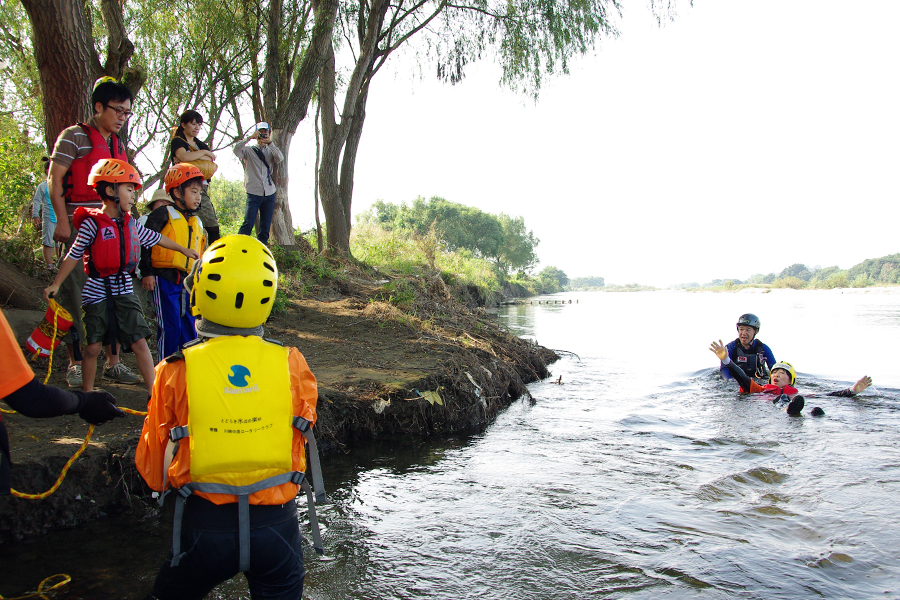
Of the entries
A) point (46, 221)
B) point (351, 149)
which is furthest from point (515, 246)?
point (46, 221)

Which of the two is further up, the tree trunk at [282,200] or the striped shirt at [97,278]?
the tree trunk at [282,200]

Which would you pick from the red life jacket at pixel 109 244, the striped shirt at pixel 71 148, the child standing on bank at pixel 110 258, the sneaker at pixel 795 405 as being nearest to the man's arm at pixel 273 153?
the striped shirt at pixel 71 148

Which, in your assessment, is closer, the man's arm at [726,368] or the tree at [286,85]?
the man's arm at [726,368]

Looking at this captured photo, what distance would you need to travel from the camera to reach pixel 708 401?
9367 millimetres

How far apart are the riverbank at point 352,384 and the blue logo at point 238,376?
2.71 meters

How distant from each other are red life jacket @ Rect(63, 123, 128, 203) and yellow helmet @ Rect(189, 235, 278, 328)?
3.61 metres

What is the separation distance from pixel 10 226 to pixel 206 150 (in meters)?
3.87

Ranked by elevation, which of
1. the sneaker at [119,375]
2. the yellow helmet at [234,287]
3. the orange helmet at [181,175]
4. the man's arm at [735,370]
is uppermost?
the orange helmet at [181,175]

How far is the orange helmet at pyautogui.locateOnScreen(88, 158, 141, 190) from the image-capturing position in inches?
172

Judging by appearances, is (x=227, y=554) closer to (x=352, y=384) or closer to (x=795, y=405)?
(x=352, y=384)

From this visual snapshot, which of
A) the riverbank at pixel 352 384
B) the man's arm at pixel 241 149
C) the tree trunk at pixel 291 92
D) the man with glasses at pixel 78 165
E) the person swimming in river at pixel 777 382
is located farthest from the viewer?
the tree trunk at pixel 291 92

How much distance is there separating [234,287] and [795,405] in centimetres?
826

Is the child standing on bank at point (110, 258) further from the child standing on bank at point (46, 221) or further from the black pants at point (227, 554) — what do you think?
the black pants at point (227, 554)

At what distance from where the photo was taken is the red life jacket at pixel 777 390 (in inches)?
340
